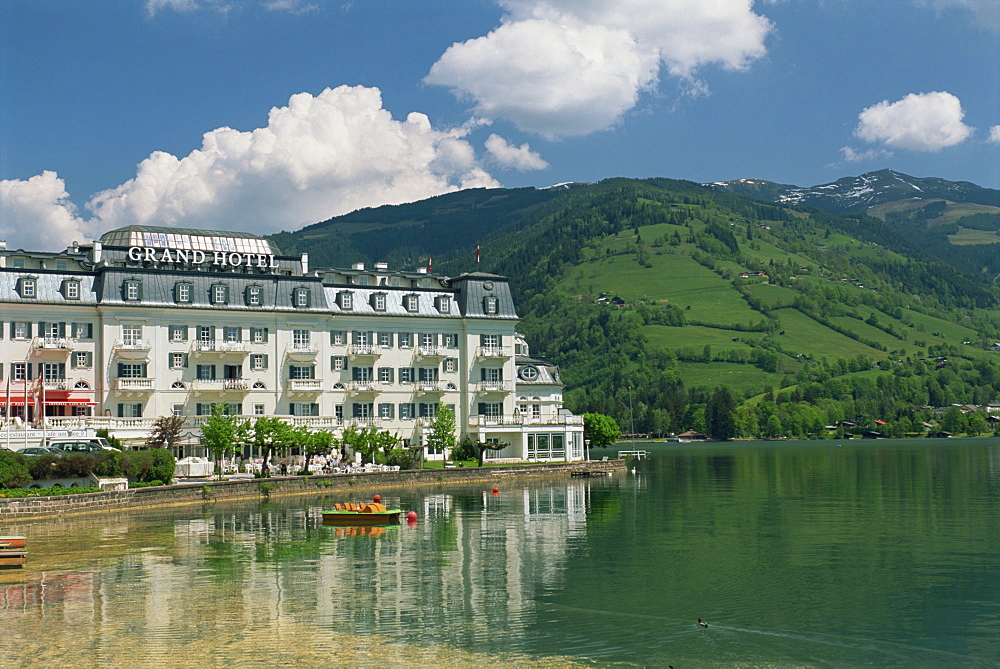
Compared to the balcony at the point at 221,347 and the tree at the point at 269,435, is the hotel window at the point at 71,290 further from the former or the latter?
the tree at the point at 269,435

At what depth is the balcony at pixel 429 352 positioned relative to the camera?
118750mm

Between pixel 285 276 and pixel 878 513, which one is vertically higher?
pixel 285 276

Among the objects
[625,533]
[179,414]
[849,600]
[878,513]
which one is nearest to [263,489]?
[179,414]

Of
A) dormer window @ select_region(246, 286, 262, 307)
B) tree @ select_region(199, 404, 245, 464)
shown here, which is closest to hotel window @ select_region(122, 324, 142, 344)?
tree @ select_region(199, 404, 245, 464)

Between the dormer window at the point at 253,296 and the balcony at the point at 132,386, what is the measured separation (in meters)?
12.8

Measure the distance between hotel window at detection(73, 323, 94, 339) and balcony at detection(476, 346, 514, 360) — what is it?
4123cm

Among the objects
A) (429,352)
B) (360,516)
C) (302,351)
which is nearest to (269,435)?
(302,351)

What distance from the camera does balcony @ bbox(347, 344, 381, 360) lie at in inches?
4513

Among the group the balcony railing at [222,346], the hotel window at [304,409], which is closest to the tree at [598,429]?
the hotel window at [304,409]

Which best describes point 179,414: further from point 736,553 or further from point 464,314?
point 736,553

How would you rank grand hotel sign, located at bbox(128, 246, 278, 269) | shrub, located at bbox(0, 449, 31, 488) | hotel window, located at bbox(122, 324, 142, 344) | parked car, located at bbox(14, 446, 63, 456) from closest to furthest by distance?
1. shrub, located at bbox(0, 449, 31, 488)
2. parked car, located at bbox(14, 446, 63, 456)
3. hotel window, located at bbox(122, 324, 142, 344)
4. grand hotel sign, located at bbox(128, 246, 278, 269)

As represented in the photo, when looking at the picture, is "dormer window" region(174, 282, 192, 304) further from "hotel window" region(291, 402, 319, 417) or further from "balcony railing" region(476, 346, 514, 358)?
"balcony railing" region(476, 346, 514, 358)

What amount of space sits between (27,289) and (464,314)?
4569 centimetres

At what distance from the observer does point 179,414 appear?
344 ft
